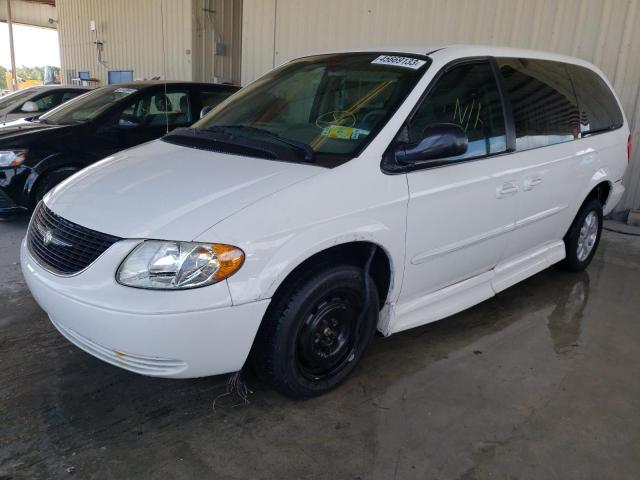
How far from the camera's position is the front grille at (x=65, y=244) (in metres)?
2.15

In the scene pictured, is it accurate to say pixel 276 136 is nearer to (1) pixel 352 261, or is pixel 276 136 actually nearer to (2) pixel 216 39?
(1) pixel 352 261

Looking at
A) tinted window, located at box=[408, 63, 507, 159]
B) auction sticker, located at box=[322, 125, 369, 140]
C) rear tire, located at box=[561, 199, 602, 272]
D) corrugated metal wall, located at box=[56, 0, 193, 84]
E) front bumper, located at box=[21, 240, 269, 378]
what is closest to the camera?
front bumper, located at box=[21, 240, 269, 378]

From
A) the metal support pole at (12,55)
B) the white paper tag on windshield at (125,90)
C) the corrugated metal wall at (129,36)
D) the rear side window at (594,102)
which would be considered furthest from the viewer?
the metal support pole at (12,55)

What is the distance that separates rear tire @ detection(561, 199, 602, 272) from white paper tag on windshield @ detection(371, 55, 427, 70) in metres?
2.16

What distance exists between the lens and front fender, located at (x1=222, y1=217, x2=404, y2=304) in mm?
2064

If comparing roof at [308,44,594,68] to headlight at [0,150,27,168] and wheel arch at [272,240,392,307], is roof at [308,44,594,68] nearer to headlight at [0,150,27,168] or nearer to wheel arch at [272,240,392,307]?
wheel arch at [272,240,392,307]

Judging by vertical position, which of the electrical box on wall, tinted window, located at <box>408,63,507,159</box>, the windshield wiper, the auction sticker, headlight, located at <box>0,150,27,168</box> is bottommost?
headlight, located at <box>0,150,27,168</box>

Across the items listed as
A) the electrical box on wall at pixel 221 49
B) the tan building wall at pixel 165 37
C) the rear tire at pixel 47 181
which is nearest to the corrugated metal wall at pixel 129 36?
the tan building wall at pixel 165 37

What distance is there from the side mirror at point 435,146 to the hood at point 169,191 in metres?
0.47

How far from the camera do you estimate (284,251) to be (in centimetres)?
214

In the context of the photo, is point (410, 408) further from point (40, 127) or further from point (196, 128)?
point (40, 127)

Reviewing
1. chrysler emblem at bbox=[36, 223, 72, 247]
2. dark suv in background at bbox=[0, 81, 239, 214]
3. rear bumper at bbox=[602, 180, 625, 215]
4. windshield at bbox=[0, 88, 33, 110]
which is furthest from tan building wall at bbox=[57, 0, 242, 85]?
chrysler emblem at bbox=[36, 223, 72, 247]

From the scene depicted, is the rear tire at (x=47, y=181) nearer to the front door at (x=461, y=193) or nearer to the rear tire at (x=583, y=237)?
the front door at (x=461, y=193)

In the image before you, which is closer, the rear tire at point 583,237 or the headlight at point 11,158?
the rear tire at point 583,237
